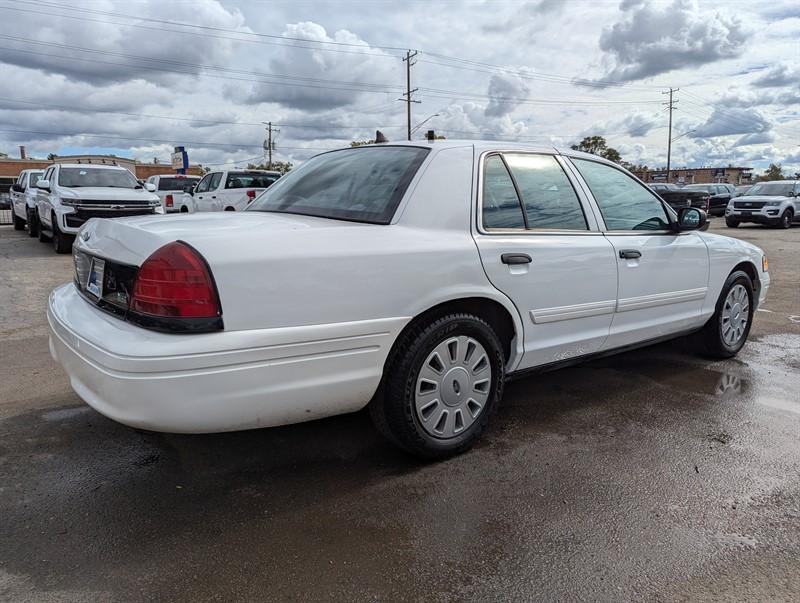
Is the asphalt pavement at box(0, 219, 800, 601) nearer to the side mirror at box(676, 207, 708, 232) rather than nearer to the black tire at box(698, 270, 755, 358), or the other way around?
the black tire at box(698, 270, 755, 358)

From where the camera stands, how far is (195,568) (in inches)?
85.8

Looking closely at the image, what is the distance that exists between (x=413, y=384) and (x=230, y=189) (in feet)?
43.2

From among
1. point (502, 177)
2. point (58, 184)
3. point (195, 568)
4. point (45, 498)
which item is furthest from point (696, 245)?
point (58, 184)

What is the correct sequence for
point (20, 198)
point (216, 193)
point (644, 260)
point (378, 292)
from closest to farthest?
point (378, 292) → point (644, 260) → point (216, 193) → point (20, 198)

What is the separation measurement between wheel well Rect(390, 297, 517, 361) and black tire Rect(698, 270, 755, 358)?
229cm

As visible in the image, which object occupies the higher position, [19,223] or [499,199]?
[499,199]

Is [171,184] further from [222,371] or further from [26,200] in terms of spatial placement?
[222,371]

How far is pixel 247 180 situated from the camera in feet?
50.0

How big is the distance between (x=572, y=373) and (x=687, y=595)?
101 inches

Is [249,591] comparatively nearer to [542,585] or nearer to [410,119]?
[542,585]

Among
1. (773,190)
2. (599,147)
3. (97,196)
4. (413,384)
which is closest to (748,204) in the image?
(773,190)

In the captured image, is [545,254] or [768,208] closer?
[545,254]

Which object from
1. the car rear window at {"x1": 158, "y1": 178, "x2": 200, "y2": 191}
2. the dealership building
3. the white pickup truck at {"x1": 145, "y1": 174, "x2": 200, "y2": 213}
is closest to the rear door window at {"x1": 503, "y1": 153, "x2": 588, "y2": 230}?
the white pickup truck at {"x1": 145, "y1": 174, "x2": 200, "y2": 213}

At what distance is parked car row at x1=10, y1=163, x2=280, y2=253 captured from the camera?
11.2m
